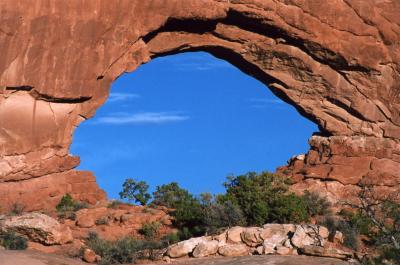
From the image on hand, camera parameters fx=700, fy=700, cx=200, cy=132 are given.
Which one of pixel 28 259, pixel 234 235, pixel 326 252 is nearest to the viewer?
pixel 28 259

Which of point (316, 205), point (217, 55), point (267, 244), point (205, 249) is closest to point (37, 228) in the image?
point (205, 249)

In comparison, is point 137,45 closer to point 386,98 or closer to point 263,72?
point 263,72

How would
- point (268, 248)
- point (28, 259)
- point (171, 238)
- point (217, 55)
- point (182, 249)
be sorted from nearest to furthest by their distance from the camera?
1. point (28, 259)
2. point (268, 248)
3. point (182, 249)
4. point (171, 238)
5. point (217, 55)

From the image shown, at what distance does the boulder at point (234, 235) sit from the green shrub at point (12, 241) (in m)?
5.78

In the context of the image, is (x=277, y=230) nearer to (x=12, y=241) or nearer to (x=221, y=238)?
(x=221, y=238)

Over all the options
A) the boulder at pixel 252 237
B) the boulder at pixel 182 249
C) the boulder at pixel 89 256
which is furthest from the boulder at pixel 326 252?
the boulder at pixel 89 256

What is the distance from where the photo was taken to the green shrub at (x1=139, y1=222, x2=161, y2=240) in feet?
79.7

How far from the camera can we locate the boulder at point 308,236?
62.8 ft

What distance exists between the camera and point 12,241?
19.7 metres

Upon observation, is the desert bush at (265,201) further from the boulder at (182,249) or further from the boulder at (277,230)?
the boulder at (182,249)

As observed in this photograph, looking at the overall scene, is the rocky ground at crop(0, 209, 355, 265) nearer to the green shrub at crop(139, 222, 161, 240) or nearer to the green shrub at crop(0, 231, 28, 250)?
the green shrub at crop(0, 231, 28, 250)

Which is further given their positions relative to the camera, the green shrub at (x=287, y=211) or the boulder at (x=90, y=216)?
the boulder at (x=90, y=216)

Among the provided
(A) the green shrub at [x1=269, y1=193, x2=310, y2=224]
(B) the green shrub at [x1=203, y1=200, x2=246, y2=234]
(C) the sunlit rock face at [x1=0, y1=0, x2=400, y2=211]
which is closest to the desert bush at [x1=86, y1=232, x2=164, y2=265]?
(B) the green shrub at [x1=203, y1=200, x2=246, y2=234]

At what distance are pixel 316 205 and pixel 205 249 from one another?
901cm
